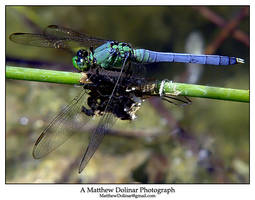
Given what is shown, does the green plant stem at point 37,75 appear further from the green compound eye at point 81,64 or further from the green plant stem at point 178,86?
the green compound eye at point 81,64

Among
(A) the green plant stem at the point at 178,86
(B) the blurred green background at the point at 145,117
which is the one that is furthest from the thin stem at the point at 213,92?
(B) the blurred green background at the point at 145,117

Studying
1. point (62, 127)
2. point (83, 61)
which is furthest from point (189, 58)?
point (62, 127)

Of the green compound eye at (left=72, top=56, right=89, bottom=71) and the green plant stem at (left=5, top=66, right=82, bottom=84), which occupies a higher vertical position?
the green compound eye at (left=72, top=56, right=89, bottom=71)

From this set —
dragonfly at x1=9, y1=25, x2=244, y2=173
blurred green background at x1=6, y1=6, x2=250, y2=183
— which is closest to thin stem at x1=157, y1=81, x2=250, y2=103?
dragonfly at x1=9, y1=25, x2=244, y2=173

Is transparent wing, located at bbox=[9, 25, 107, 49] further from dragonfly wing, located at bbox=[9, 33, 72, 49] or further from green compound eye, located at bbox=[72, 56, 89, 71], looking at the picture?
green compound eye, located at bbox=[72, 56, 89, 71]

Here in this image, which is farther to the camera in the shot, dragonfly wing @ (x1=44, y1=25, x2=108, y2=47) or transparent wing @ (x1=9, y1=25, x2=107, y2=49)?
dragonfly wing @ (x1=44, y1=25, x2=108, y2=47)

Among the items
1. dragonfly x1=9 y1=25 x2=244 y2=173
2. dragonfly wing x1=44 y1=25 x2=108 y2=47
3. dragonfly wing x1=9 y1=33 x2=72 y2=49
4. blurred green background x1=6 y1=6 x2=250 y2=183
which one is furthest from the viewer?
blurred green background x1=6 y1=6 x2=250 y2=183

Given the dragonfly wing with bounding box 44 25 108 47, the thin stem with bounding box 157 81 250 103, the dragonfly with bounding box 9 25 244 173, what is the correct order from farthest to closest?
the dragonfly wing with bounding box 44 25 108 47
the dragonfly with bounding box 9 25 244 173
the thin stem with bounding box 157 81 250 103
